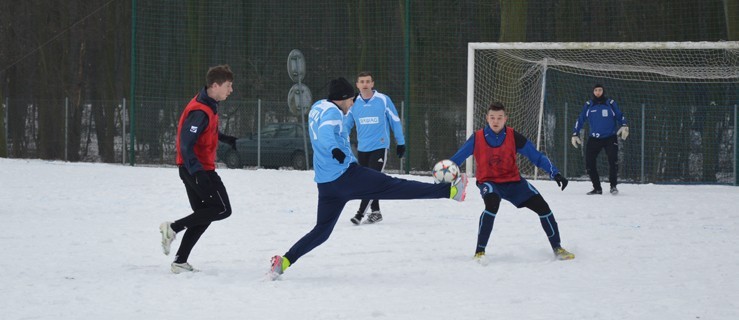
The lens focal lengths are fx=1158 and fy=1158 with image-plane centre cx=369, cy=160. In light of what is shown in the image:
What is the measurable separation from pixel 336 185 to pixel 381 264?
3.47ft

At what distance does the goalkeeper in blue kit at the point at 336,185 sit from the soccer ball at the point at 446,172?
0.10 m

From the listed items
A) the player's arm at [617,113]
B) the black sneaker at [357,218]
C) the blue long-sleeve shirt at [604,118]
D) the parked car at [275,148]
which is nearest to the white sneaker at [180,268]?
the black sneaker at [357,218]

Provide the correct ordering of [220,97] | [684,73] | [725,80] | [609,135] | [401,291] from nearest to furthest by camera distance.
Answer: [401,291]
[220,97]
[609,135]
[684,73]
[725,80]

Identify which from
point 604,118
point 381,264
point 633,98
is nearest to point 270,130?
point 633,98

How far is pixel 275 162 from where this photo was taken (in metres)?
25.2

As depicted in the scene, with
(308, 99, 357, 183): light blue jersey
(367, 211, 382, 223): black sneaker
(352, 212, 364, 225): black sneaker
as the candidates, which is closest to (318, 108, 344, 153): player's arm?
(308, 99, 357, 183): light blue jersey

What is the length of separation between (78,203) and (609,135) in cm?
753

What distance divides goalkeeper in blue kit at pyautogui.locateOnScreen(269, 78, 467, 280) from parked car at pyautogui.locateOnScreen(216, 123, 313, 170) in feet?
53.6

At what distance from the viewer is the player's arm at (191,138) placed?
8094 millimetres

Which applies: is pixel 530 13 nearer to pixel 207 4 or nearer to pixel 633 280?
pixel 207 4

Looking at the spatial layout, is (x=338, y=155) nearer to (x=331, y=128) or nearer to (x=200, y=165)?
(x=331, y=128)

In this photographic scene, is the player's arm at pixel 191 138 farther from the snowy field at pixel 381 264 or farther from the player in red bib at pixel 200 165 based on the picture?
the snowy field at pixel 381 264

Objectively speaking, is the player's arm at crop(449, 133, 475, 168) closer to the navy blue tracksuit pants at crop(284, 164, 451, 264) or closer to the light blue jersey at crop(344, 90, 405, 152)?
the navy blue tracksuit pants at crop(284, 164, 451, 264)

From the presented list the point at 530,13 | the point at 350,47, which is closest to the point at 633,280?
the point at 530,13
